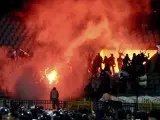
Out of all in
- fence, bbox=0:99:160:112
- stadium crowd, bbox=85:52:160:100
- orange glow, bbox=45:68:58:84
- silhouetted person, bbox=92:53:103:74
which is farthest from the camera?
orange glow, bbox=45:68:58:84

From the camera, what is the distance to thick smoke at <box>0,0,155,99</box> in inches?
1199

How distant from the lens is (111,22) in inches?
1218

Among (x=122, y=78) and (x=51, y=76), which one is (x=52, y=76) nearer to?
(x=51, y=76)

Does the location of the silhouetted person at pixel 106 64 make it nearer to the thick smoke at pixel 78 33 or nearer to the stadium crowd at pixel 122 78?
the stadium crowd at pixel 122 78

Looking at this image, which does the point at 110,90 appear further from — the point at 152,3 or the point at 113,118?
the point at 113,118

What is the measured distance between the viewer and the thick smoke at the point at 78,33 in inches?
1199

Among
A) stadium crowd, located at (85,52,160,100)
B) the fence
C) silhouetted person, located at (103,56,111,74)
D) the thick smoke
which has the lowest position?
the fence

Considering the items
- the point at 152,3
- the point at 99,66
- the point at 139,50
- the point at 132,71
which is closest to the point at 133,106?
the point at 132,71

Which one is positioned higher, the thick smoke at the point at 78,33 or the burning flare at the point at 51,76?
the thick smoke at the point at 78,33

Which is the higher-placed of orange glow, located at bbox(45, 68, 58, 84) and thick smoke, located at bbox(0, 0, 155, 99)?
thick smoke, located at bbox(0, 0, 155, 99)

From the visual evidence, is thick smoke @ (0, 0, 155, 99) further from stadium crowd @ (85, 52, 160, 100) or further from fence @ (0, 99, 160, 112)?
fence @ (0, 99, 160, 112)

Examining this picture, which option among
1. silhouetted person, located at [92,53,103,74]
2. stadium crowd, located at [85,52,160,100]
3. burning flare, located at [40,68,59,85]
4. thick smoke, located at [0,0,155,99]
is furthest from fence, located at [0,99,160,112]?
thick smoke, located at [0,0,155,99]

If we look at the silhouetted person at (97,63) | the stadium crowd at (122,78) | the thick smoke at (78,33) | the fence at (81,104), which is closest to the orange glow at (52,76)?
the thick smoke at (78,33)

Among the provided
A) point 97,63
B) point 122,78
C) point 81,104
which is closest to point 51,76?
point 97,63
